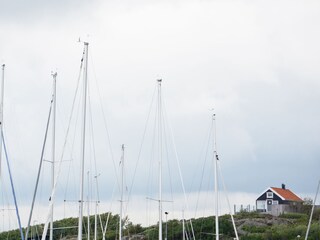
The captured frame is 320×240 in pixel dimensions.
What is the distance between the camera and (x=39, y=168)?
4231 centimetres

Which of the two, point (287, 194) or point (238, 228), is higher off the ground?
point (287, 194)

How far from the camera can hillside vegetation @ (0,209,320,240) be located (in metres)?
77.6

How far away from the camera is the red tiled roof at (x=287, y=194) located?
111m

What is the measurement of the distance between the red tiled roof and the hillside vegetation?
17.0 m

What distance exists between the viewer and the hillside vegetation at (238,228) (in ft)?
254

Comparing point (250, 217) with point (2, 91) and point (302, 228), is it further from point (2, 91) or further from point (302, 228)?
point (2, 91)

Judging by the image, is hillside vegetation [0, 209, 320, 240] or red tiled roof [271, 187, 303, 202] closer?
hillside vegetation [0, 209, 320, 240]

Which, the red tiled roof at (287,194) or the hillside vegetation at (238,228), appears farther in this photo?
the red tiled roof at (287,194)

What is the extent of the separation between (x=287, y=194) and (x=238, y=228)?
31221 mm

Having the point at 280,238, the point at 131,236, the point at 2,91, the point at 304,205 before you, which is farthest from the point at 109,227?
the point at 2,91

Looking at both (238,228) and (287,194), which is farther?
(287,194)

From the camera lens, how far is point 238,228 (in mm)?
84438

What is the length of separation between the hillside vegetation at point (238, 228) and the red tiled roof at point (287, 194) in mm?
17036

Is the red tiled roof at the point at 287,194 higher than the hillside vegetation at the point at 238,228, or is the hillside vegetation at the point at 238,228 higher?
the red tiled roof at the point at 287,194
